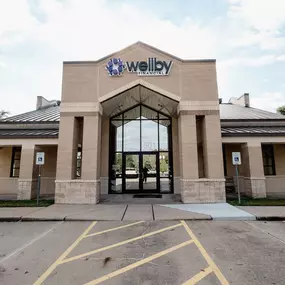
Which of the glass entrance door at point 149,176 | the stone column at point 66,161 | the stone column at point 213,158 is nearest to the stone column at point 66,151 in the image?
the stone column at point 66,161

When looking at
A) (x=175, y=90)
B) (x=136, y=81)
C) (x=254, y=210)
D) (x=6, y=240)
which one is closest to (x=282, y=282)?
(x=254, y=210)

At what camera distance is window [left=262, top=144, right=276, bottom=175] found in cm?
1373

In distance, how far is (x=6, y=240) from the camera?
17.9ft

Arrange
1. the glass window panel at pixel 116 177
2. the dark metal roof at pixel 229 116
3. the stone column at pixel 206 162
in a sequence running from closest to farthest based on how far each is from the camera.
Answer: the stone column at pixel 206 162 → the glass window panel at pixel 116 177 → the dark metal roof at pixel 229 116

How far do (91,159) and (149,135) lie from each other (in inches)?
192

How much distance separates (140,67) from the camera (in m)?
11.5

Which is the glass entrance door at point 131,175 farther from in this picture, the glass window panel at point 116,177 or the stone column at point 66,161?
the stone column at point 66,161

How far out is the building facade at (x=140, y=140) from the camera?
10578 millimetres

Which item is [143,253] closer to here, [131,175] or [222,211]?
[222,211]

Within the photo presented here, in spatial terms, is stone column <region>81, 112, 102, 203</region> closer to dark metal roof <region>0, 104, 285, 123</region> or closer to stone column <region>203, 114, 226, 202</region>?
dark metal roof <region>0, 104, 285, 123</region>

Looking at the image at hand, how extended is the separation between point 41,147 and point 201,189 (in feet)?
34.1

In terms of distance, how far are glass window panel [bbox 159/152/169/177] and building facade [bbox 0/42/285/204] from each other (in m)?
0.07

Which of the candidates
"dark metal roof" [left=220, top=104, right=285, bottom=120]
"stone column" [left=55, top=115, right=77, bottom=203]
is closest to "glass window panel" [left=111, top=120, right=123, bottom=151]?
"stone column" [left=55, top=115, right=77, bottom=203]

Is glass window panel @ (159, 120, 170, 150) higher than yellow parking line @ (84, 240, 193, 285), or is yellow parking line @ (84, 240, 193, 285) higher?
glass window panel @ (159, 120, 170, 150)
